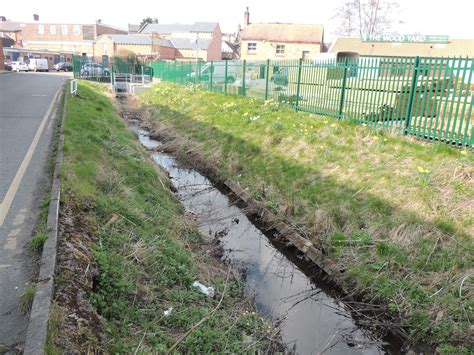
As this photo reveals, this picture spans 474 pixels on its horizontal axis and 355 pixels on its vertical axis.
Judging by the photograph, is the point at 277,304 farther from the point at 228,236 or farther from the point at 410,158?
the point at 410,158

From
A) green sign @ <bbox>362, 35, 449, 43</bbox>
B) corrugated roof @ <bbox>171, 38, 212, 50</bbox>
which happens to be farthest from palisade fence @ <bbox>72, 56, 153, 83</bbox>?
corrugated roof @ <bbox>171, 38, 212, 50</bbox>

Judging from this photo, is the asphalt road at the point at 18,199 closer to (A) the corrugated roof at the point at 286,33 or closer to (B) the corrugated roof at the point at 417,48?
(B) the corrugated roof at the point at 417,48

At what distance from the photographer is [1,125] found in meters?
10.9

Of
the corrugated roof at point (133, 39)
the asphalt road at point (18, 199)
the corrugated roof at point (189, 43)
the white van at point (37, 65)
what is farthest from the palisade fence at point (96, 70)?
the corrugated roof at point (189, 43)

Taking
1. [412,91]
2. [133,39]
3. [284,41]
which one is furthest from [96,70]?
[133,39]

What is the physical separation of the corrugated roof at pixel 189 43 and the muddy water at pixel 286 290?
65.5m

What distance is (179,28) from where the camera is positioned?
80.4 m

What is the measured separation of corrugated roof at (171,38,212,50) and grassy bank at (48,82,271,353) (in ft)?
219

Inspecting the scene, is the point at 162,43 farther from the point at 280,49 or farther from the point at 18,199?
the point at 18,199

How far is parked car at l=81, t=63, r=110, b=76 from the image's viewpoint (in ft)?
111

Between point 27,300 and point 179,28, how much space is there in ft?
276

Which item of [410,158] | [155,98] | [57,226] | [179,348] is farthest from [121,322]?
[155,98]

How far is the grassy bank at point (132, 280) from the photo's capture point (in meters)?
3.32

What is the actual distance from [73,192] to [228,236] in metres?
3.15
